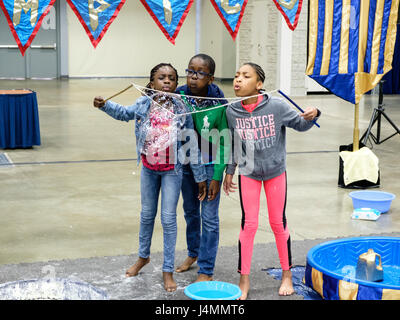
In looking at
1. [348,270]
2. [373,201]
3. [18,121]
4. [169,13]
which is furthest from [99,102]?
[18,121]

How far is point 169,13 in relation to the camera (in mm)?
5891

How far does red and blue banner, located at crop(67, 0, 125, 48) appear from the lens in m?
5.70

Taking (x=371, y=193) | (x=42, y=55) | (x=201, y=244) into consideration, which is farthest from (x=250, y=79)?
(x=42, y=55)

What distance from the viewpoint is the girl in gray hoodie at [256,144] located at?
3.93m

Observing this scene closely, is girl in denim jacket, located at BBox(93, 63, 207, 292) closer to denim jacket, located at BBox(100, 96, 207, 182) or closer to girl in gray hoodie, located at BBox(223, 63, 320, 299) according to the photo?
denim jacket, located at BBox(100, 96, 207, 182)

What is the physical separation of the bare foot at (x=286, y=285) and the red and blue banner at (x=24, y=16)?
9.97ft

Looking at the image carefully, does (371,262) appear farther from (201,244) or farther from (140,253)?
(140,253)

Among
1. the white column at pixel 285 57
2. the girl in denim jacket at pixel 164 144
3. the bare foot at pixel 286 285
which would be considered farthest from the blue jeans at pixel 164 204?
the white column at pixel 285 57

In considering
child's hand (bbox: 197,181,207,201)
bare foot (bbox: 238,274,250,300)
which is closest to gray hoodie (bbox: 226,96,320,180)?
child's hand (bbox: 197,181,207,201)

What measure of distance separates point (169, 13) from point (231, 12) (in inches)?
24.2

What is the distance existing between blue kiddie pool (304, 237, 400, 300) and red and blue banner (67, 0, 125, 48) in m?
2.78

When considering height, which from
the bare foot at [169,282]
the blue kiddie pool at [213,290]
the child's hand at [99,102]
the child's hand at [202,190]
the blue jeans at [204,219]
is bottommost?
the bare foot at [169,282]

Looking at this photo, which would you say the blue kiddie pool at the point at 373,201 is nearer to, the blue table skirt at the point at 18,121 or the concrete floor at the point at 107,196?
the concrete floor at the point at 107,196
